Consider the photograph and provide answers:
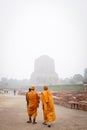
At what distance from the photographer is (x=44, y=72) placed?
119812mm

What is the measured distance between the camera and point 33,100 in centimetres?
789

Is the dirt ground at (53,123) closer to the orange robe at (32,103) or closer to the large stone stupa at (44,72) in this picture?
the orange robe at (32,103)

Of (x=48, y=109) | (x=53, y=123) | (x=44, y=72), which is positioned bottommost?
(x=53, y=123)

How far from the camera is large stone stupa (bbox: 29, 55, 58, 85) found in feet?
384

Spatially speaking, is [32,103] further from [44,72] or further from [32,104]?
[44,72]

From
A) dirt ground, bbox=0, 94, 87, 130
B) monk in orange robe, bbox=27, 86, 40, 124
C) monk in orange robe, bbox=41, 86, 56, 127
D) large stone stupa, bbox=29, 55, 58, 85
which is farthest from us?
large stone stupa, bbox=29, 55, 58, 85

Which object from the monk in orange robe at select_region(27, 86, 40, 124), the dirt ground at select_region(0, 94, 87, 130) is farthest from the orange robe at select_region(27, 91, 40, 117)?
the dirt ground at select_region(0, 94, 87, 130)

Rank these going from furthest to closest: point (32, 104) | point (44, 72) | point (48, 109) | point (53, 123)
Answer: point (44, 72)
point (32, 104)
point (53, 123)
point (48, 109)

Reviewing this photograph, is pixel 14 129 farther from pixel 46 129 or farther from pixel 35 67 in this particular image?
pixel 35 67

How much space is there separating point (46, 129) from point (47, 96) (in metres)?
1.32

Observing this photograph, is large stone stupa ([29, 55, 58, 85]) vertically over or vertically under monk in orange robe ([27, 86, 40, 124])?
over

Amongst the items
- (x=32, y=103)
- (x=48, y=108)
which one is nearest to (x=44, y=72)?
(x=32, y=103)

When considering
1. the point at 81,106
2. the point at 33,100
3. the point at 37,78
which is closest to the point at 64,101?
the point at 81,106

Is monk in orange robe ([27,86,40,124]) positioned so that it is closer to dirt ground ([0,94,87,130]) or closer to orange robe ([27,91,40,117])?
orange robe ([27,91,40,117])
